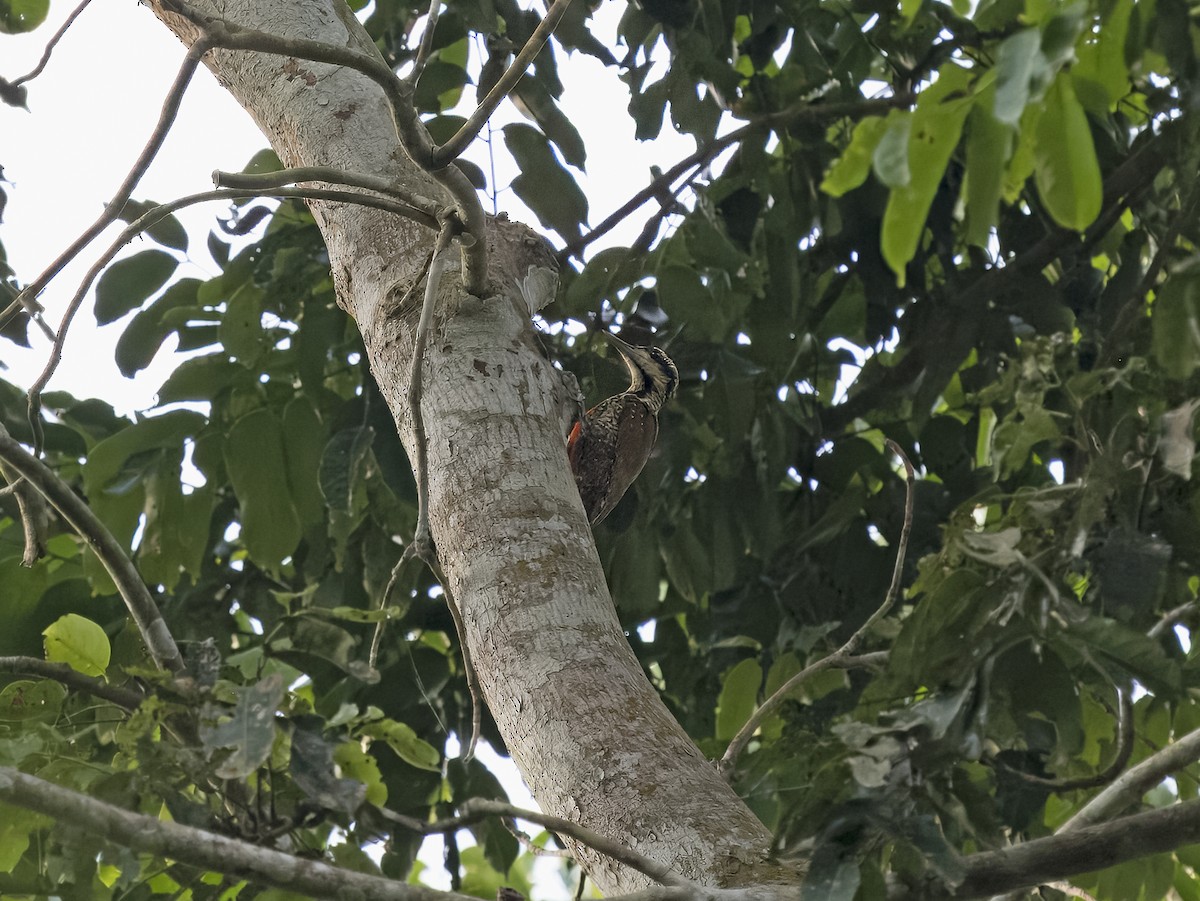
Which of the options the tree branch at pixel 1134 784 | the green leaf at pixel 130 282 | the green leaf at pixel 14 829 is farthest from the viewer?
the green leaf at pixel 130 282

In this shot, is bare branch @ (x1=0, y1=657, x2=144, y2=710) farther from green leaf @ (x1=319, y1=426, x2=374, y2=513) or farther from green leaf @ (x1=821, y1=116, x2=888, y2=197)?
green leaf @ (x1=821, y1=116, x2=888, y2=197)

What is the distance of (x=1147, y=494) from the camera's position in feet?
4.33

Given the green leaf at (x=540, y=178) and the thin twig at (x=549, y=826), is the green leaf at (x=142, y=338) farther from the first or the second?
the thin twig at (x=549, y=826)

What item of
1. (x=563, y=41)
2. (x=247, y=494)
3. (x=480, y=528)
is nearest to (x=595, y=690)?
(x=480, y=528)

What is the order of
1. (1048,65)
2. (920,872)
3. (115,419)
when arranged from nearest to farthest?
(1048,65)
(920,872)
(115,419)

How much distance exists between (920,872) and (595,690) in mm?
518

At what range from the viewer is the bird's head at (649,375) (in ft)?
13.0

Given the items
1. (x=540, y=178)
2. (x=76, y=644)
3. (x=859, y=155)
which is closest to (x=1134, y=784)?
(x=859, y=155)

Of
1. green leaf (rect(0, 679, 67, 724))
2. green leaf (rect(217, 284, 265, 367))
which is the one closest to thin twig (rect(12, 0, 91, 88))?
green leaf (rect(217, 284, 265, 367))

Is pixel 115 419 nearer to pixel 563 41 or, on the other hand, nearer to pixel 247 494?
pixel 247 494

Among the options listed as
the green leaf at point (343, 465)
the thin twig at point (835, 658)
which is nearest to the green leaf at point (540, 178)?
the green leaf at point (343, 465)

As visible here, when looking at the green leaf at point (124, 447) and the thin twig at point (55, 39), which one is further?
the green leaf at point (124, 447)

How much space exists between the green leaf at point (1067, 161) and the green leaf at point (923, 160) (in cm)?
8

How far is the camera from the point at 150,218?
175 cm
